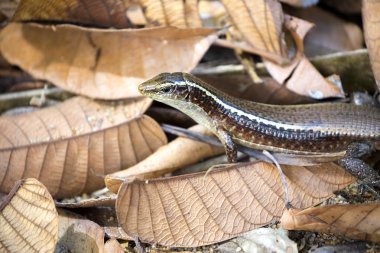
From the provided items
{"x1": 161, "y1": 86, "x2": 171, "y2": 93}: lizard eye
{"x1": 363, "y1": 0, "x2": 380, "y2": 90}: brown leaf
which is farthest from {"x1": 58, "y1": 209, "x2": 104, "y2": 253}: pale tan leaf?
{"x1": 363, "y1": 0, "x2": 380, "y2": 90}: brown leaf

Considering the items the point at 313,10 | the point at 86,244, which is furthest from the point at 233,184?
the point at 313,10

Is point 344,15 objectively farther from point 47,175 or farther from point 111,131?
point 47,175

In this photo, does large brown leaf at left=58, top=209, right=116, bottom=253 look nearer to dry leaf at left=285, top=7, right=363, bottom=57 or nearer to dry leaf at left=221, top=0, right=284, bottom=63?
dry leaf at left=221, top=0, right=284, bottom=63

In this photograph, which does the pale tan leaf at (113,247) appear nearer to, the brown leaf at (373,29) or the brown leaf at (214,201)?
the brown leaf at (214,201)

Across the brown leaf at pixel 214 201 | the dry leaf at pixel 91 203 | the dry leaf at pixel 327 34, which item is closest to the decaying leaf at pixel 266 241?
the brown leaf at pixel 214 201

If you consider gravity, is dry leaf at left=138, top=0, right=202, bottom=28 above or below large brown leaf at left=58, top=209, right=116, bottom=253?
above

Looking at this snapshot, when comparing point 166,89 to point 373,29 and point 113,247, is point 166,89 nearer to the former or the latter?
point 113,247
